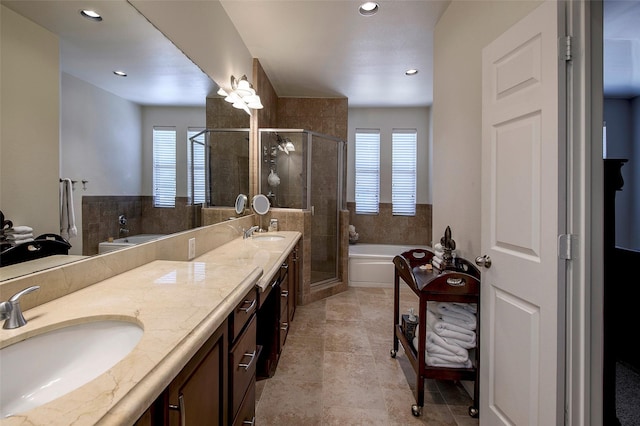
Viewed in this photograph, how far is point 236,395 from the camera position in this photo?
112 cm

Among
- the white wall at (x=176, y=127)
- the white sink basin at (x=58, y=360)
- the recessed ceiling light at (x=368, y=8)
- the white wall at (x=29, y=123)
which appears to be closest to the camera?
the white sink basin at (x=58, y=360)

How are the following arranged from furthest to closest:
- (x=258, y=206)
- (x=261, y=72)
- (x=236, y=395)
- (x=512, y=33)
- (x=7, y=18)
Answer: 1. (x=261, y=72)
2. (x=258, y=206)
3. (x=512, y=33)
4. (x=236, y=395)
5. (x=7, y=18)

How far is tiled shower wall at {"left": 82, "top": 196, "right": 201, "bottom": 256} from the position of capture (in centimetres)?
112

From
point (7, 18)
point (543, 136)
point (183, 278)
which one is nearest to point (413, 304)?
point (543, 136)

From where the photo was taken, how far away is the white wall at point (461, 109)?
5.64 ft

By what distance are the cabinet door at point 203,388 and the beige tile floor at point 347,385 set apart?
87 cm

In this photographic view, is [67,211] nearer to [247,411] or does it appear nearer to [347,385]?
[247,411]

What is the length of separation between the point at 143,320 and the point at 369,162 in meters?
4.55

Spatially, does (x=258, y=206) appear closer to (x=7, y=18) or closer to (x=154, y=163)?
(x=154, y=163)

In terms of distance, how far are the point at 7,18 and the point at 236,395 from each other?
4.65 ft

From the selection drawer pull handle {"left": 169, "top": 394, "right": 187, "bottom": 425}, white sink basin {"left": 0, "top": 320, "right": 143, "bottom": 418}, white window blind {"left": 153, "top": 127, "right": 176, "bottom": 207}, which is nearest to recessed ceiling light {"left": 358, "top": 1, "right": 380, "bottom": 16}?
white window blind {"left": 153, "top": 127, "right": 176, "bottom": 207}

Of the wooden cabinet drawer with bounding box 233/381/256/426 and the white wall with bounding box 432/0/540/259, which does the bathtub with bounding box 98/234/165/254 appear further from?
the white wall with bounding box 432/0/540/259

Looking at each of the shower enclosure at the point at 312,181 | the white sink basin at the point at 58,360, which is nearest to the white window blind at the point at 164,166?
the white sink basin at the point at 58,360

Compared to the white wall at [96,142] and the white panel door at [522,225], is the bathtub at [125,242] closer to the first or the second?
the white wall at [96,142]
